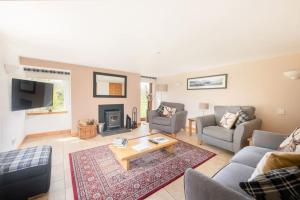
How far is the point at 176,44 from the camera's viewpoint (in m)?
2.29

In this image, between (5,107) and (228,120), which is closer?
(5,107)

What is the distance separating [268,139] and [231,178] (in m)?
1.17

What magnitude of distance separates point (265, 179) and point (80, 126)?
3.70 metres

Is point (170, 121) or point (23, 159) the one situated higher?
point (170, 121)

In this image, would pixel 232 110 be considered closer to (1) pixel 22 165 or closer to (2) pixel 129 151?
(2) pixel 129 151

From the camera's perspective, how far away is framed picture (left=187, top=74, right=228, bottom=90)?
12.2ft

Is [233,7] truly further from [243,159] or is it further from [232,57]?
[232,57]

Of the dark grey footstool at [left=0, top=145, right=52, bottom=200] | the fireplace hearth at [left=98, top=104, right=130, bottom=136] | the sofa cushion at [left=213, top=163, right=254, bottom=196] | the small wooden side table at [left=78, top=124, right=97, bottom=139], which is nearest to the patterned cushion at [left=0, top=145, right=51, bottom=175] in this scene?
the dark grey footstool at [left=0, top=145, right=52, bottom=200]

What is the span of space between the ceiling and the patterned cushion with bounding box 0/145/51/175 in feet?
5.38

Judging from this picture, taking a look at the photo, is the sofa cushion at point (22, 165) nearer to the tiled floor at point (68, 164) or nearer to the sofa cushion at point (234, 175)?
the tiled floor at point (68, 164)

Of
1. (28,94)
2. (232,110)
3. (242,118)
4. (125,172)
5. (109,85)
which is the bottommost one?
(125,172)

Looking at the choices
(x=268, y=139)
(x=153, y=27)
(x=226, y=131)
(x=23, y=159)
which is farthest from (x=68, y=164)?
(x=268, y=139)

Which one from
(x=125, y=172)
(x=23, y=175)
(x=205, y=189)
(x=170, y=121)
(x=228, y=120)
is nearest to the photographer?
Result: (x=205, y=189)

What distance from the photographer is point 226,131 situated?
263 cm
